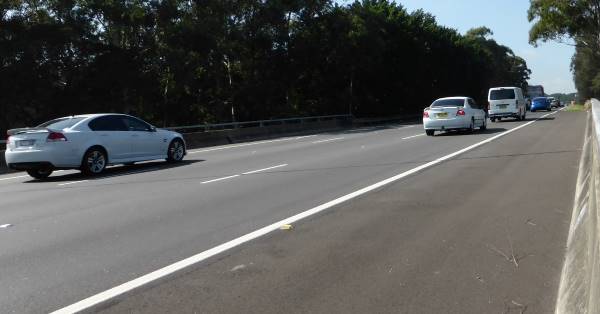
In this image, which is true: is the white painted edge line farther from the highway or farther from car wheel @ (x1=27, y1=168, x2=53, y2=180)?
car wheel @ (x1=27, y1=168, x2=53, y2=180)

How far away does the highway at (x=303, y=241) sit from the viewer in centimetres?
512

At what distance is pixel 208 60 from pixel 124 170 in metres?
26.2

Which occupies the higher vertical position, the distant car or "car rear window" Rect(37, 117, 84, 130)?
"car rear window" Rect(37, 117, 84, 130)

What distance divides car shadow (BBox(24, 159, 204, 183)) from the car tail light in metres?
0.97

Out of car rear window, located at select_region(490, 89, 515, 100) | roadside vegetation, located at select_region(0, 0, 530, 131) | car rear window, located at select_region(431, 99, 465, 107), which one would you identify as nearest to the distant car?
car rear window, located at select_region(431, 99, 465, 107)

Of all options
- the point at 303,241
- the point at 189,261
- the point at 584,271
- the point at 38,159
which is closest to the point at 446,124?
the point at 38,159

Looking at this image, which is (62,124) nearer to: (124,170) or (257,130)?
(124,170)

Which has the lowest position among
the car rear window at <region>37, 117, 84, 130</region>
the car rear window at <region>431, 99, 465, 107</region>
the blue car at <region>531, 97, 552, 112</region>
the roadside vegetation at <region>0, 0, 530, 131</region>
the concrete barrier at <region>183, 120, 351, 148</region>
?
the blue car at <region>531, 97, 552, 112</region>

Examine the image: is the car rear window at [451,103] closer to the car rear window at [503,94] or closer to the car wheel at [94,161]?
the car rear window at [503,94]

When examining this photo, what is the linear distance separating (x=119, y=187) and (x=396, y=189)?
5634mm

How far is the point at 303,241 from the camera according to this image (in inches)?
276

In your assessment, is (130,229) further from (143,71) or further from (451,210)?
(143,71)

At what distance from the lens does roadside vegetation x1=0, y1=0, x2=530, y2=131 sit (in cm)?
3522

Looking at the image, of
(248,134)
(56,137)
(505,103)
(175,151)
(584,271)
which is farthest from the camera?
(505,103)
